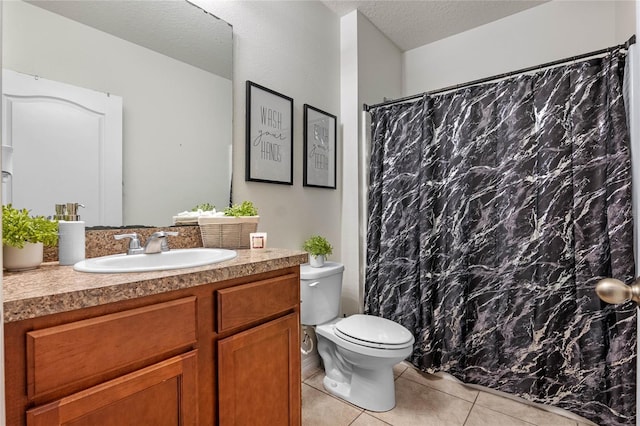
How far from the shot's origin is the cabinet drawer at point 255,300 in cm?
104

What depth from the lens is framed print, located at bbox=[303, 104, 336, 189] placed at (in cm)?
215

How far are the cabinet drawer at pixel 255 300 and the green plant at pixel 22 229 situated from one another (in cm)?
55

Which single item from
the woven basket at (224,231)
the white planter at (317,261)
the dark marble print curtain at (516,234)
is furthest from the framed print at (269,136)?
the dark marble print curtain at (516,234)

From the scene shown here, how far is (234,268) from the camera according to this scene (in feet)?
3.49

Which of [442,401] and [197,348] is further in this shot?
[442,401]

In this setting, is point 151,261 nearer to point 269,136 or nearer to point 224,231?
point 224,231

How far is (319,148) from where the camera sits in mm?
2252

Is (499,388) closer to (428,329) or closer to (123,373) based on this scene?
(428,329)

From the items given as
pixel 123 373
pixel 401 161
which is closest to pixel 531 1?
pixel 401 161

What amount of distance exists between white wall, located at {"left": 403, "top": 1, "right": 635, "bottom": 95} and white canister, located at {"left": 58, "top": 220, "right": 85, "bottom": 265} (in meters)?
2.68

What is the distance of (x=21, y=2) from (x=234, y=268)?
1.15 metres

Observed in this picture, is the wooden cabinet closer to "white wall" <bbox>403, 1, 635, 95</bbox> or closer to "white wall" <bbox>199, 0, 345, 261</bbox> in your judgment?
"white wall" <bbox>199, 0, 345, 261</bbox>

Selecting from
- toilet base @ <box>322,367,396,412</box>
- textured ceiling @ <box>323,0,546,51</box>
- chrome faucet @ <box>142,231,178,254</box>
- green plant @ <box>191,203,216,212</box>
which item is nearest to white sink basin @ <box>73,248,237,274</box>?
chrome faucet @ <box>142,231,178,254</box>

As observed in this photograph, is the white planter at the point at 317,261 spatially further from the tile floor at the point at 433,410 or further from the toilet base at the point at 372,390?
the tile floor at the point at 433,410
